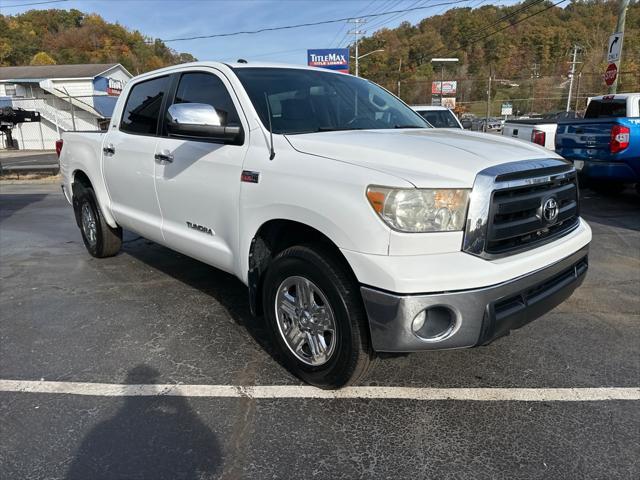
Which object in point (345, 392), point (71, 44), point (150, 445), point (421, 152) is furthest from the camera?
point (71, 44)

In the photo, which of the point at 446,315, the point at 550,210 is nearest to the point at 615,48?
the point at 550,210

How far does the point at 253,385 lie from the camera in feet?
10.1

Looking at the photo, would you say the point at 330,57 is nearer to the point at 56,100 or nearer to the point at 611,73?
the point at 56,100

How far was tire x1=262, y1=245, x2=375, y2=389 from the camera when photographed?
2.60 metres

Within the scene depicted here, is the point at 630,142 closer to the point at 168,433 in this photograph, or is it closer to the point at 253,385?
the point at 253,385

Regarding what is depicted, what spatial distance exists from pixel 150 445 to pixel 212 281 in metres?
2.54

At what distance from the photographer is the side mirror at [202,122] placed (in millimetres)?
3062

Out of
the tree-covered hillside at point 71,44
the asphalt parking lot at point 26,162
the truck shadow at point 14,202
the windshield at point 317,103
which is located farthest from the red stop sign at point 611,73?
the tree-covered hillside at point 71,44

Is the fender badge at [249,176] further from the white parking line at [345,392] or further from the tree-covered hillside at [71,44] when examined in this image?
the tree-covered hillside at [71,44]

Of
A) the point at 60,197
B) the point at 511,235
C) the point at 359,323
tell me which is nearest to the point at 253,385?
the point at 359,323

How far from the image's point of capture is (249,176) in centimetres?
309

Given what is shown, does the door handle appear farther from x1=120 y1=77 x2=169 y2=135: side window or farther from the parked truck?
the parked truck

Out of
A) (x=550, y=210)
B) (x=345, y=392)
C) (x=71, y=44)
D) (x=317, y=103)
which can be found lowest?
(x=345, y=392)

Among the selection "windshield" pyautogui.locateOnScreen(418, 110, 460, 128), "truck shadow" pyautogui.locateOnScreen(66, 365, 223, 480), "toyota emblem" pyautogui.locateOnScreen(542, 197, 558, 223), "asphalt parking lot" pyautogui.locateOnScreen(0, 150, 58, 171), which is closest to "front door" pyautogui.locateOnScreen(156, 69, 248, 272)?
"truck shadow" pyautogui.locateOnScreen(66, 365, 223, 480)
